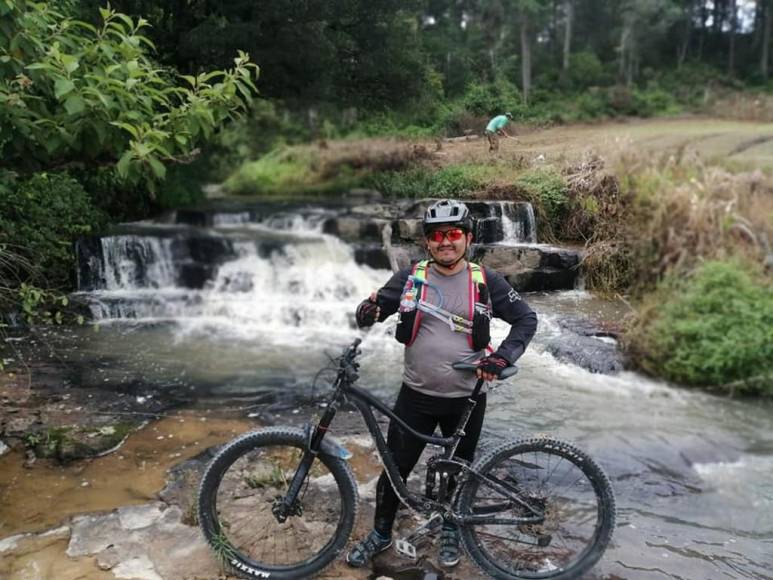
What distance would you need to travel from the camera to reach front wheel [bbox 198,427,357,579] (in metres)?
3.11

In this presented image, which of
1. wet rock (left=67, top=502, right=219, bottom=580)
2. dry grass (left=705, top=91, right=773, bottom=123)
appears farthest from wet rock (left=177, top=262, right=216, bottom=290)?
dry grass (left=705, top=91, right=773, bottom=123)

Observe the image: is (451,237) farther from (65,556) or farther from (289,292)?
(289,292)

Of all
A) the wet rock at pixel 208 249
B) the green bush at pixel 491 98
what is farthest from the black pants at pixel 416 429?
the wet rock at pixel 208 249

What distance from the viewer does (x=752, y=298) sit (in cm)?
493

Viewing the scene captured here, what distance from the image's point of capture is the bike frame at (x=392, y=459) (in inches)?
120

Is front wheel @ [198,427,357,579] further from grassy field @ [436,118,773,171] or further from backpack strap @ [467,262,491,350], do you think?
grassy field @ [436,118,773,171]

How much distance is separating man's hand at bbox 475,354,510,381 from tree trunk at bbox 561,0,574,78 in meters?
2.26

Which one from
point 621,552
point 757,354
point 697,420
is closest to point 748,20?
point 757,354

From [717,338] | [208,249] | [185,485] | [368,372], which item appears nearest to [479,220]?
[185,485]

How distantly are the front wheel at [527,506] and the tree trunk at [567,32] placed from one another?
2.56 meters

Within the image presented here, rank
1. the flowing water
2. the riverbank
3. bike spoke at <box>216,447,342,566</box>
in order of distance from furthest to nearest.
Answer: the flowing water, the riverbank, bike spoke at <box>216,447,342,566</box>

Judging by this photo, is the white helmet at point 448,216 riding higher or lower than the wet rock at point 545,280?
higher

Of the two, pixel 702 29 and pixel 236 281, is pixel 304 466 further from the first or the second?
pixel 236 281

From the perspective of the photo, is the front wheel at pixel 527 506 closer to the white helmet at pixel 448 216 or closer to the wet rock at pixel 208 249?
the white helmet at pixel 448 216
